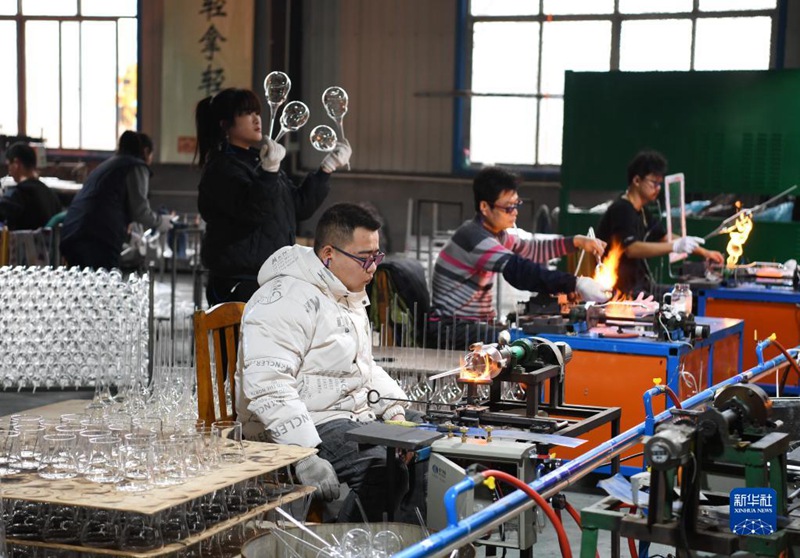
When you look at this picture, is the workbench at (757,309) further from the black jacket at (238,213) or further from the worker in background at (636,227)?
the black jacket at (238,213)

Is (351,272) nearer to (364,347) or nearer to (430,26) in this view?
(364,347)

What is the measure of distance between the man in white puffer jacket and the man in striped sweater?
4.91 feet

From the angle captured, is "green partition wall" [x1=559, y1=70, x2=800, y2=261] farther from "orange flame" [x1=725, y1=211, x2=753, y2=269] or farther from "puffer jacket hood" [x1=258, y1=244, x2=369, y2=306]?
"puffer jacket hood" [x1=258, y1=244, x2=369, y2=306]

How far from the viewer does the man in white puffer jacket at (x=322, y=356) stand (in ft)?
10.5

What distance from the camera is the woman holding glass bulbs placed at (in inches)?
183

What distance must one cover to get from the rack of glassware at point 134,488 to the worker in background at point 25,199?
4.78 metres

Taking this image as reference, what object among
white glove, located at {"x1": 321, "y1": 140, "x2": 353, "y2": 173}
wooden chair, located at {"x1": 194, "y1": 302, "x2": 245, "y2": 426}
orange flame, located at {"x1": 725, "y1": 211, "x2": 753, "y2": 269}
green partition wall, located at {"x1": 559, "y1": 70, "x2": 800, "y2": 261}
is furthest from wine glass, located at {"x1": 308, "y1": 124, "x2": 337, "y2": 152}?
green partition wall, located at {"x1": 559, "y1": 70, "x2": 800, "y2": 261}

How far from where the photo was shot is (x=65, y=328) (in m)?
4.88

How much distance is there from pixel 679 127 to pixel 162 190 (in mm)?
6582

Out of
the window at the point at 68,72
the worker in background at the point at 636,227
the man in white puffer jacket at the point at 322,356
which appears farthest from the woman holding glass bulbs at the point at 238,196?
the window at the point at 68,72

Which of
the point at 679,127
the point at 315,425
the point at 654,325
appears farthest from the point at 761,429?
the point at 679,127

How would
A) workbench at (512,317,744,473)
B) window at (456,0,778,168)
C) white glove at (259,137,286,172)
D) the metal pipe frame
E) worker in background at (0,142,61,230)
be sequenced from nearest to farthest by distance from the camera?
the metal pipe frame < workbench at (512,317,744,473) < white glove at (259,137,286,172) < worker in background at (0,142,61,230) < window at (456,0,778,168)

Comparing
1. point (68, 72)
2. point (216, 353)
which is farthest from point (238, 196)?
point (68, 72)

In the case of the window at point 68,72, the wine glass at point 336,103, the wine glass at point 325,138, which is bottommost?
the wine glass at point 325,138
